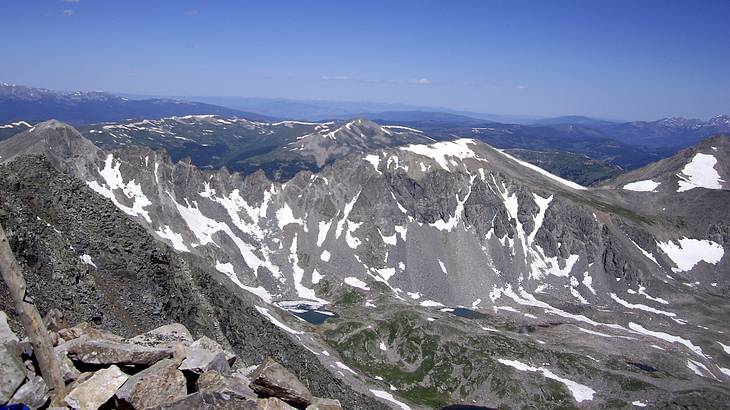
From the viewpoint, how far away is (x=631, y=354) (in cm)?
18150

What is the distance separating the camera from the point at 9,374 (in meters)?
16.6

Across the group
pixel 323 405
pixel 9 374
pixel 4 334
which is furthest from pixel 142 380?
pixel 323 405

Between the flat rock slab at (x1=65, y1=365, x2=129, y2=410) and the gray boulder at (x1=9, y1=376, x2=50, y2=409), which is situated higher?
the gray boulder at (x1=9, y1=376, x2=50, y2=409)

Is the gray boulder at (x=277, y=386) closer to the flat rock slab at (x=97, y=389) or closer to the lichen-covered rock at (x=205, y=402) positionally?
the lichen-covered rock at (x=205, y=402)

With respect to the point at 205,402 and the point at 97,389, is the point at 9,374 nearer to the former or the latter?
the point at 97,389

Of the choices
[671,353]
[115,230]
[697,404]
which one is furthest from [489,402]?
[115,230]

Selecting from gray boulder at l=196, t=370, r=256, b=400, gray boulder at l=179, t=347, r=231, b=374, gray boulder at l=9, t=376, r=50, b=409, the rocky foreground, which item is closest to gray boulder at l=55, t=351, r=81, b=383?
the rocky foreground

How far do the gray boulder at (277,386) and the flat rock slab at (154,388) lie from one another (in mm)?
2621

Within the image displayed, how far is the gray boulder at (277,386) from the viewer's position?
19.7 meters

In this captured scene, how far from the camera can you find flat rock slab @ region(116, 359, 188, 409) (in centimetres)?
1827

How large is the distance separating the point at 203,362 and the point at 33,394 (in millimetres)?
5514

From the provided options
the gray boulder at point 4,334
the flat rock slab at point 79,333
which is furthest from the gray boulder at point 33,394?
the flat rock slab at point 79,333

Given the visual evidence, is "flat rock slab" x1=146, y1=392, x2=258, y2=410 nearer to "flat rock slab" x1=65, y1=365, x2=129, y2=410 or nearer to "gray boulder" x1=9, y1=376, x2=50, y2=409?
"flat rock slab" x1=65, y1=365, x2=129, y2=410

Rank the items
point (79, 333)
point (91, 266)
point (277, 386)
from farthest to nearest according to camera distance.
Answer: point (91, 266), point (79, 333), point (277, 386)
